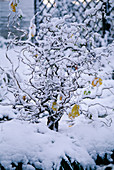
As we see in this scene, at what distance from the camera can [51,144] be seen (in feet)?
5.20

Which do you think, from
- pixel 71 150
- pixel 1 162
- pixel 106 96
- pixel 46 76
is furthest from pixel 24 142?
pixel 106 96

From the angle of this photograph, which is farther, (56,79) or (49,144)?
(56,79)

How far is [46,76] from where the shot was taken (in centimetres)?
180

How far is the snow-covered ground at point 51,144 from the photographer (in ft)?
4.68

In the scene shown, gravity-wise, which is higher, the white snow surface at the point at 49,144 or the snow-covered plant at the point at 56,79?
the snow-covered plant at the point at 56,79

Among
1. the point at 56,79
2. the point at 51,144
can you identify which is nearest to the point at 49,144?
the point at 51,144

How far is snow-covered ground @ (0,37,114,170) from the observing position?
1.43 meters

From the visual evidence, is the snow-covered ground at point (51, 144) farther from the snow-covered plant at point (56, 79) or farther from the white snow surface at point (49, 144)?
the snow-covered plant at point (56, 79)

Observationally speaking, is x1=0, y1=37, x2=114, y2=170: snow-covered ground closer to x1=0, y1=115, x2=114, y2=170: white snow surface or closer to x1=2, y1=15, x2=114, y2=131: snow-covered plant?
x1=0, y1=115, x2=114, y2=170: white snow surface

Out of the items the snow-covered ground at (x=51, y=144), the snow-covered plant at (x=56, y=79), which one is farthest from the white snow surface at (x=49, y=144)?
the snow-covered plant at (x=56, y=79)

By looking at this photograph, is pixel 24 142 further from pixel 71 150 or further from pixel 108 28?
pixel 108 28

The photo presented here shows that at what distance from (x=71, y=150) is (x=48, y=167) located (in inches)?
9.4

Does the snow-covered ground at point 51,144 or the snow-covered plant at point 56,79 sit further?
the snow-covered plant at point 56,79

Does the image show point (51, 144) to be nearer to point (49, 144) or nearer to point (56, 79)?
point (49, 144)
